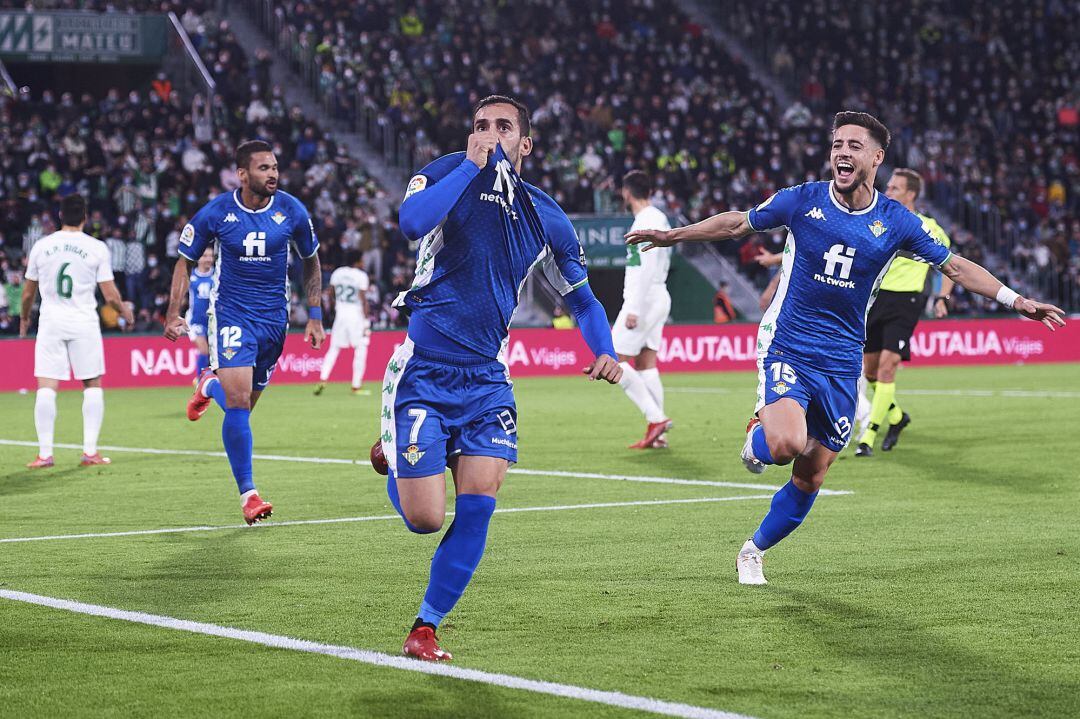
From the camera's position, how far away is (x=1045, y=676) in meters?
5.60

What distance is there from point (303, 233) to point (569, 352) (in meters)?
19.9

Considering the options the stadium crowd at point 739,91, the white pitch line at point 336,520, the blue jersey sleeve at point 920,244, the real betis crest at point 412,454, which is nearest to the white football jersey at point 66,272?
the white pitch line at point 336,520

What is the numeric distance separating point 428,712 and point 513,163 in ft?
7.34

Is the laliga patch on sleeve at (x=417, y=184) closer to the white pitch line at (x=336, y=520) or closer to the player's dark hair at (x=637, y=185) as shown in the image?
the white pitch line at (x=336, y=520)

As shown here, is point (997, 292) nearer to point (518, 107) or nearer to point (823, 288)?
point (823, 288)

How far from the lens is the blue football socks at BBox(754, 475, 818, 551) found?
764 centimetres

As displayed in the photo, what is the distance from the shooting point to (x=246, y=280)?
10.7 metres

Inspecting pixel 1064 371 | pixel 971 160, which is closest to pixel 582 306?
pixel 1064 371

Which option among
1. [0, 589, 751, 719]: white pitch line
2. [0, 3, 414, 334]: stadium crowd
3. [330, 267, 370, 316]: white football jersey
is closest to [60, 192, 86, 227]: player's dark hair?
[0, 589, 751, 719]: white pitch line

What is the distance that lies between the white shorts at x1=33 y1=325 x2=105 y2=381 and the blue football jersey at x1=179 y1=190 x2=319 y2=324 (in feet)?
12.1

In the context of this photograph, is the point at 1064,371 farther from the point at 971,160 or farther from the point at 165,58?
the point at 165,58

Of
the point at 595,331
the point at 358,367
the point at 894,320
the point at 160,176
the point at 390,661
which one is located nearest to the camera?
the point at 390,661

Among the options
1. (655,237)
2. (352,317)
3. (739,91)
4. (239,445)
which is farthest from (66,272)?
(739,91)

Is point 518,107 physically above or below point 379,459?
above
